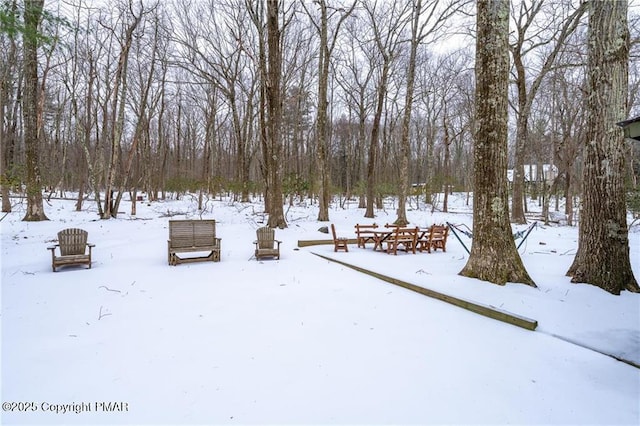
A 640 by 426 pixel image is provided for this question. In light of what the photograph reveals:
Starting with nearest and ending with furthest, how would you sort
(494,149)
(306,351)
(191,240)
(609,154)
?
(306,351), (609,154), (494,149), (191,240)

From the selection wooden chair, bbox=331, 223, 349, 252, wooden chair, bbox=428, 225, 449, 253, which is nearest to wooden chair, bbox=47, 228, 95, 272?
wooden chair, bbox=331, 223, 349, 252

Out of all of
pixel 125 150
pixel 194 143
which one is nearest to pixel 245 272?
pixel 194 143

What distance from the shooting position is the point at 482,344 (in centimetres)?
346

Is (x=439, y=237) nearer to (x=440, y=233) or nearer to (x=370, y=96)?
(x=440, y=233)

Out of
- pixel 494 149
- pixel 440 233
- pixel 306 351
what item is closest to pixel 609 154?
pixel 494 149

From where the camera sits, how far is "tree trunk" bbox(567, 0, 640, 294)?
490cm

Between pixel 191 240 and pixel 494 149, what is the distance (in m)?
6.48

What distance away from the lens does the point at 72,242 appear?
6.75m

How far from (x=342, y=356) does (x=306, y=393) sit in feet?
2.24

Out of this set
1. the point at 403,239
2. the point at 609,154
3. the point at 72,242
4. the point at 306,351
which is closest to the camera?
the point at 306,351

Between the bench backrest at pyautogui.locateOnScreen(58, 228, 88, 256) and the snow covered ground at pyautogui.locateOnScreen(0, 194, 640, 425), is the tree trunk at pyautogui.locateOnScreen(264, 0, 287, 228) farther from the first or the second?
the bench backrest at pyautogui.locateOnScreen(58, 228, 88, 256)

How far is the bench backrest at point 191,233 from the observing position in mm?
7331

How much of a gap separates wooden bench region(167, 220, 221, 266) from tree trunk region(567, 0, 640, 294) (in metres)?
7.10

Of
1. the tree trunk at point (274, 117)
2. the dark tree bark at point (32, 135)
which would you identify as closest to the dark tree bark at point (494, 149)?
the tree trunk at point (274, 117)
